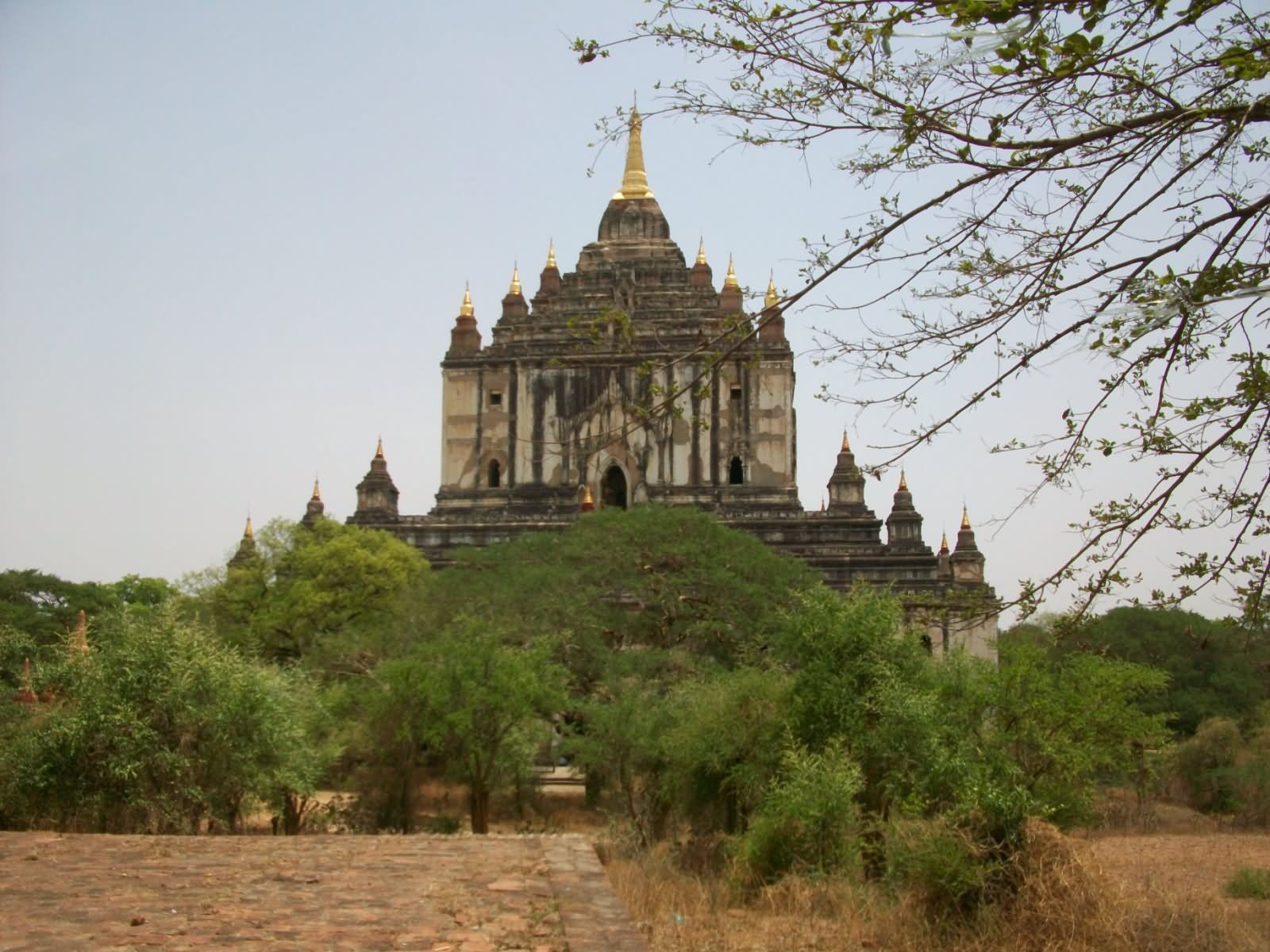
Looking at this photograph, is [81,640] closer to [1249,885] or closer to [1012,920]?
[1012,920]

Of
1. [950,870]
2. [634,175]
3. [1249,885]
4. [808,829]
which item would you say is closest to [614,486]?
[634,175]

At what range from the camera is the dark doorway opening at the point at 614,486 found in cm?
4753

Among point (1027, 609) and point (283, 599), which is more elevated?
point (283, 599)

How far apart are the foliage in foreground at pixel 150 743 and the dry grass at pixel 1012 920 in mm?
5697

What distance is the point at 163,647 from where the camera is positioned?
731 inches

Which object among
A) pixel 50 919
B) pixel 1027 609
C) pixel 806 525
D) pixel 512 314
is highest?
pixel 512 314

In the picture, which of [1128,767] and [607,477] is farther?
[607,477]

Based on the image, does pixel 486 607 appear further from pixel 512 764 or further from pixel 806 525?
pixel 806 525

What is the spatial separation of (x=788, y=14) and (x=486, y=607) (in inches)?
876

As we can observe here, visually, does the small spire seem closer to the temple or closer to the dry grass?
the dry grass

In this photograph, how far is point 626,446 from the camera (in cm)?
4681

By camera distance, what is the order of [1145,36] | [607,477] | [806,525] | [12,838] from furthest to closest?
[607,477]
[806,525]
[12,838]
[1145,36]

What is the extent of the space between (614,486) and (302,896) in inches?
1463

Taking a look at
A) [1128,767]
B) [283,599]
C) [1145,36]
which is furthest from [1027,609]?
[283,599]
